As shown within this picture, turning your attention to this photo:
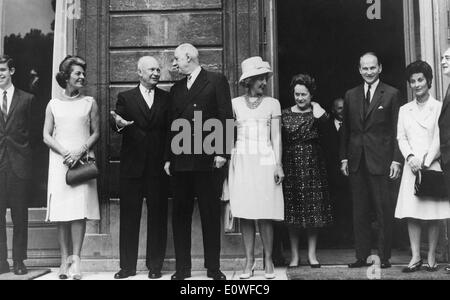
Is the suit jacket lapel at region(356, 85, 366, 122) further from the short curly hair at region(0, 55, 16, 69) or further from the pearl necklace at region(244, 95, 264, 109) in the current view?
the short curly hair at region(0, 55, 16, 69)

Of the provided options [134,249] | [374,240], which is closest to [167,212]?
[134,249]

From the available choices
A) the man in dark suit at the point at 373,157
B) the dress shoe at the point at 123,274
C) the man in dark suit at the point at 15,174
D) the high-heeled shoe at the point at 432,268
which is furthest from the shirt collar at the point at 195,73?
the high-heeled shoe at the point at 432,268

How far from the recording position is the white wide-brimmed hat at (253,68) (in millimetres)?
5641

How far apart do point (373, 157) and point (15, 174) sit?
3.71 meters

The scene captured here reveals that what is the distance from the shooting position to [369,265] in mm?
5746

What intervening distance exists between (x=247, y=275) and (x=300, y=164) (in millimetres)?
1290

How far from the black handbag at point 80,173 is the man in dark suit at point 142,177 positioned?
293 mm

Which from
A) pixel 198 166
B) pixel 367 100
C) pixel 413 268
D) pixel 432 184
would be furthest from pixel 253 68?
pixel 413 268

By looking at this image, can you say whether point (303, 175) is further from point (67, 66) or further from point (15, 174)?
point (15, 174)

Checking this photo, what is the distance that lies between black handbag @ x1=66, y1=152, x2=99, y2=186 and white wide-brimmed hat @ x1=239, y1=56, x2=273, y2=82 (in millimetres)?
1752

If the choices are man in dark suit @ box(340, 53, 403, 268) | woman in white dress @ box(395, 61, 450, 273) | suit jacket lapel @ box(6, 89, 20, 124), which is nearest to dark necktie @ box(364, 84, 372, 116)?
man in dark suit @ box(340, 53, 403, 268)

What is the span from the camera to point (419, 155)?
5594 mm

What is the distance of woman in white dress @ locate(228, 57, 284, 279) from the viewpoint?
551 centimetres
